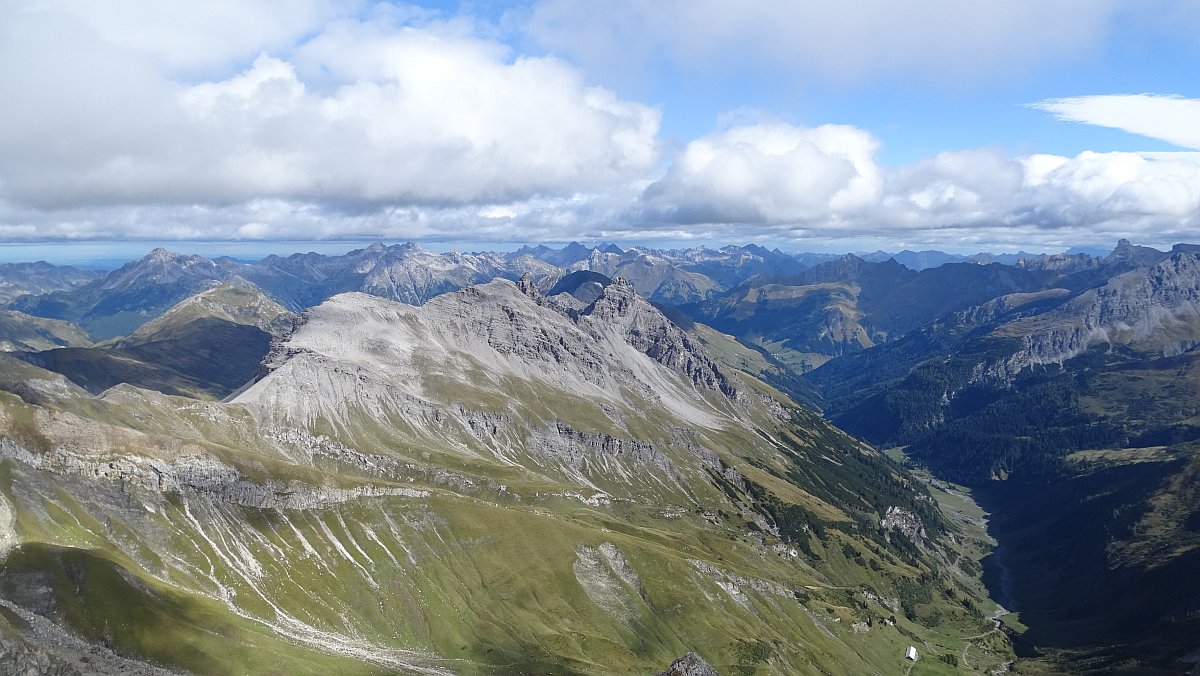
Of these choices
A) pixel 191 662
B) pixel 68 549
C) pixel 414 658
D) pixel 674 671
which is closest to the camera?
pixel 674 671

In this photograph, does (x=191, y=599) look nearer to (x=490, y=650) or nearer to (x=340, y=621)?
(x=340, y=621)

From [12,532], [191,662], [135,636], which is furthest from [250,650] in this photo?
[12,532]

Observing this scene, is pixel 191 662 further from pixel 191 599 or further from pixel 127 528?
pixel 127 528

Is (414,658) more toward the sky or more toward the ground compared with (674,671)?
more toward the ground

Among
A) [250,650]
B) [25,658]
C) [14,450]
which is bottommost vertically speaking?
[250,650]

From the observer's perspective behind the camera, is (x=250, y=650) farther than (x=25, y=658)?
Yes

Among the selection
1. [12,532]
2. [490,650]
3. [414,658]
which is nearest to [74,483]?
[12,532]

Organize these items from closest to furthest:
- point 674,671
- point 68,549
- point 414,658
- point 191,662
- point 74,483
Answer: point 674,671 < point 191,662 < point 68,549 < point 414,658 < point 74,483

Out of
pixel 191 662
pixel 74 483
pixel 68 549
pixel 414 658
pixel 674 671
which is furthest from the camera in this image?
pixel 74 483

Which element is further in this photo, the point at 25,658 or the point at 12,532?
the point at 12,532
